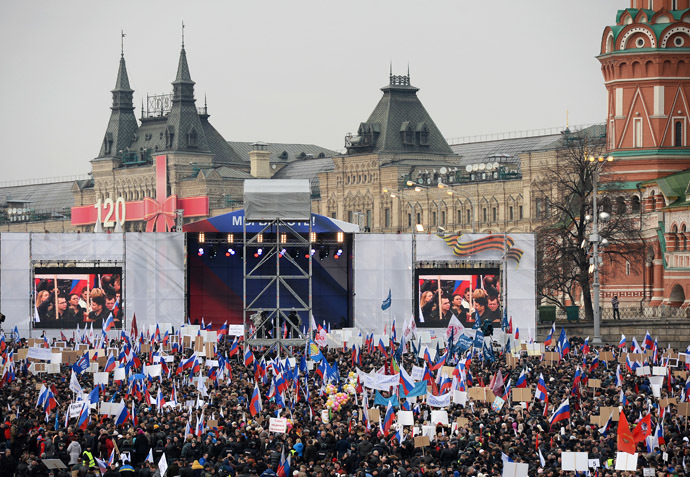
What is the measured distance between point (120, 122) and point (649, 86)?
100 metres

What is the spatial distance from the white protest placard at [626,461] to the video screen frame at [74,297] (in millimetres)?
32846

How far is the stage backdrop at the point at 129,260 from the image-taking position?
6131 centimetres

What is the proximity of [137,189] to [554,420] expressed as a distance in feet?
447

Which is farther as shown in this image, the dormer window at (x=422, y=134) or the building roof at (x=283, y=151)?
the building roof at (x=283, y=151)

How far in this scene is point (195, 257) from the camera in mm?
62219

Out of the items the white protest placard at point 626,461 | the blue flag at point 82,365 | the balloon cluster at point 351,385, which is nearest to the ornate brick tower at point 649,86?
the balloon cluster at point 351,385

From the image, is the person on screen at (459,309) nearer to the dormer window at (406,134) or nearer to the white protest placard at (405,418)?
the white protest placard at (405,418)

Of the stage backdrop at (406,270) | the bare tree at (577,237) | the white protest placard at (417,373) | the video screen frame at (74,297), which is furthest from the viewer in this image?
the bare tree at (577,237)

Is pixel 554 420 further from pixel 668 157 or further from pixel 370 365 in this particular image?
pixel 668 157

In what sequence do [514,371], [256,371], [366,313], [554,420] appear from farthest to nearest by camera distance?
1. [366,313]
2. [514,371]
3. [256,371]
4. [554,420]

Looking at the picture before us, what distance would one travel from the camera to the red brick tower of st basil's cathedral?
263 feet

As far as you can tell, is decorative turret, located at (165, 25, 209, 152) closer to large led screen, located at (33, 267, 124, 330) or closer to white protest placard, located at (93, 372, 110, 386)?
large led screen, located at (33, 267, 124, 330)

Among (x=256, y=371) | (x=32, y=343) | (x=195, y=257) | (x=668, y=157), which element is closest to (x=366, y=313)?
(x=195, y=257)

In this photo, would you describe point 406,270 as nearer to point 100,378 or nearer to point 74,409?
point 100,378
